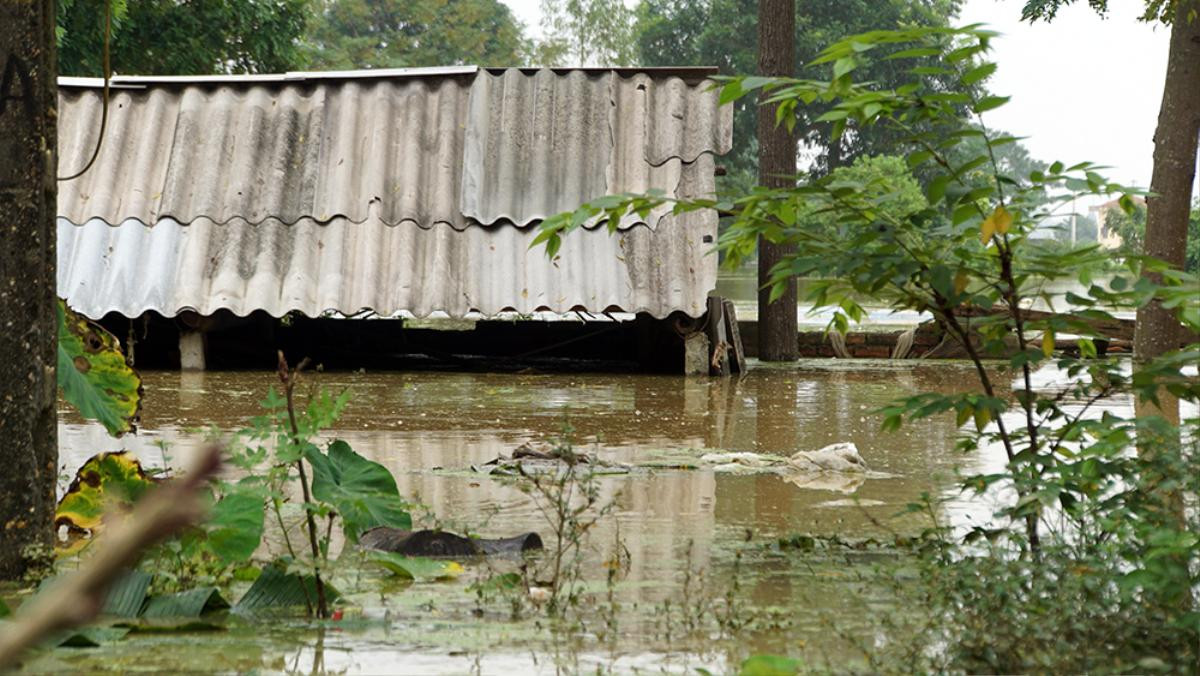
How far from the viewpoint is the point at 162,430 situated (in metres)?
9.63

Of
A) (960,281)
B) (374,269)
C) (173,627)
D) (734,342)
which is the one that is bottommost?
(173,627)

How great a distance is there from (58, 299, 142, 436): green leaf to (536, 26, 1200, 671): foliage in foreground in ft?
7.22

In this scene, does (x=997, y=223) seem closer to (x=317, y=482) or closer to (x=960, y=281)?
(x=960, y=281)

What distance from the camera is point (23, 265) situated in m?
4.92

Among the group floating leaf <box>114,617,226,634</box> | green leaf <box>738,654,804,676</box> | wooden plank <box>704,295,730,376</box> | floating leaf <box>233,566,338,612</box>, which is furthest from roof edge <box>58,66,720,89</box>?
green leaf <box>738,654,804,676</box>

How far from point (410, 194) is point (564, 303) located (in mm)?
2095

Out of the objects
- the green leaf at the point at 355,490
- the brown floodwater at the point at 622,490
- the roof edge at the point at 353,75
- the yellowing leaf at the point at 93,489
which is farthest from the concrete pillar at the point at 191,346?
the green leaf at the point at 355,490

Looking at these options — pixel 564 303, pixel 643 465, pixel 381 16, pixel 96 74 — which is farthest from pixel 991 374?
pixel 381 16

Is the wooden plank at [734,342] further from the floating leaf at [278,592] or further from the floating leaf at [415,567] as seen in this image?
the floating leaf at [278,592]

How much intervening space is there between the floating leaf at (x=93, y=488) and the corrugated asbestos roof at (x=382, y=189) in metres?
8.57

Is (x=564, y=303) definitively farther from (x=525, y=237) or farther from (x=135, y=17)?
(x=135, y=17)

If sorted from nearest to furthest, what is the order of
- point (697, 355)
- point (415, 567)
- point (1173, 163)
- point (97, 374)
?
point (415, 567)
point (97, 374)
point (1173, 163)
point (697, 355)

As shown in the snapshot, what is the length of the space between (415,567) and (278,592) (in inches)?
22.7

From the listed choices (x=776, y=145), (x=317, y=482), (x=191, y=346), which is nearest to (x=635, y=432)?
(x=317, y=482)
